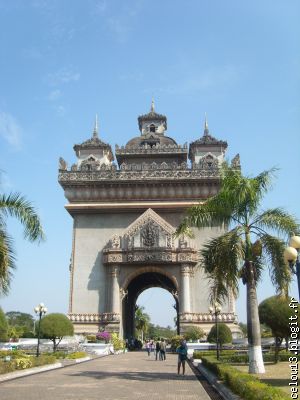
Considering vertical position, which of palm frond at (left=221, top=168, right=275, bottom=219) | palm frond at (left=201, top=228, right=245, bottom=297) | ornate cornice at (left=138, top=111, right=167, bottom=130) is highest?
ornate cornice at (left=138, top=111, right=167, bottom=130)

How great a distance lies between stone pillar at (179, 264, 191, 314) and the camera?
116 feet

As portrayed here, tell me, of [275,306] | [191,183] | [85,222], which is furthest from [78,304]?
[275,306]

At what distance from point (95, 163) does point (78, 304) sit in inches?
585

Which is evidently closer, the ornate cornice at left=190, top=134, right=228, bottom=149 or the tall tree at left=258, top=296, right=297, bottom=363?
the tall tree at left=258, top=296, right=297, bottom=363

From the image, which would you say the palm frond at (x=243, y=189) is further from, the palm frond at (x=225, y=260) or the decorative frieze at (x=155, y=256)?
the decorative frieze at (x=155, y=256)

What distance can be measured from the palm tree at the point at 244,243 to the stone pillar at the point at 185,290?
2041 cm

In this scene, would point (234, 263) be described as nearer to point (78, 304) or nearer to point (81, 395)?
point (81, 395)

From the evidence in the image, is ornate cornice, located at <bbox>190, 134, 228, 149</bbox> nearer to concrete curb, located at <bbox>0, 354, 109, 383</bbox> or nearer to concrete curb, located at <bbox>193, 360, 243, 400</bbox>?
concrete curb, located at <bbox>0, 354, 109, 383</bbox>

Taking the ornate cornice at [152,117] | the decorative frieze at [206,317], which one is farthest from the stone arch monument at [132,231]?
the ornate cornice at [152,117]

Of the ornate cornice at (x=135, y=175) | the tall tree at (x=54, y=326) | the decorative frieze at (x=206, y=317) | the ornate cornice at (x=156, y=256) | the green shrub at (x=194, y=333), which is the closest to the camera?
the tall tree at (x=54, y=326)

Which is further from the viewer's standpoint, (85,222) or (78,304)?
(85,222)

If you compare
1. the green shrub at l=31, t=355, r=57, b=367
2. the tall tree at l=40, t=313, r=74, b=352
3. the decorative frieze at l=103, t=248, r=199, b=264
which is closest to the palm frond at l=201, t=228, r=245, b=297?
the green shrub at l=31, t=355, r=57, b=367

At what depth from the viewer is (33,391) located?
11.9 meters

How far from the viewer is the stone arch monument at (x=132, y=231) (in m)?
36.4
